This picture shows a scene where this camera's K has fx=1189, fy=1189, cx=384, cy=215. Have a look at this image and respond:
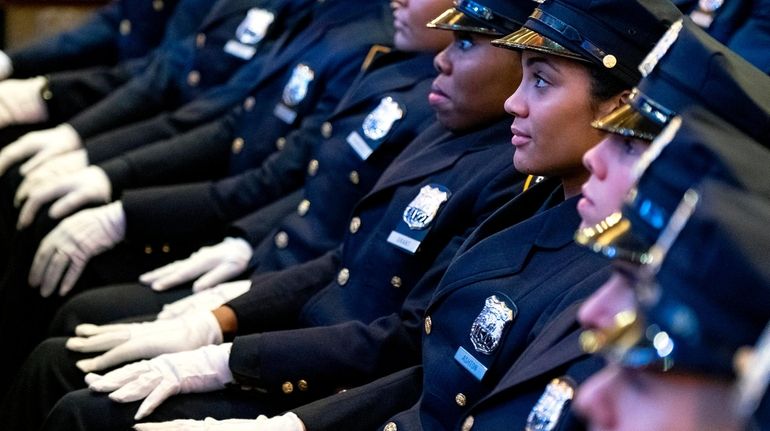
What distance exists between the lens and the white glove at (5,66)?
402cm

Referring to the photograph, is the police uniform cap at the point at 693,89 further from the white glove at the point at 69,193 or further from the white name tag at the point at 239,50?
the white name tag at the point at 239,50

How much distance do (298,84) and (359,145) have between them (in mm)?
508

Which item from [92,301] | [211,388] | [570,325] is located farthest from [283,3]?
[570,325]

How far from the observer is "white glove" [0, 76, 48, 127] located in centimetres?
377

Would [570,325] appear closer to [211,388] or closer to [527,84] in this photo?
[527,84]

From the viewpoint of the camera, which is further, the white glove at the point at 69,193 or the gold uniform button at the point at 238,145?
the gold uniform button at the point at 238,145

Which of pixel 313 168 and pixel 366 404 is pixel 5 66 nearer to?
pixel 313 168

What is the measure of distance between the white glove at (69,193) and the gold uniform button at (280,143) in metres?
0.47

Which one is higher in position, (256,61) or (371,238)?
(371,238)

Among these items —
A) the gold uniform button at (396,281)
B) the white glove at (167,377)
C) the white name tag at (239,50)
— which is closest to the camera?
the white glove at (167,377)

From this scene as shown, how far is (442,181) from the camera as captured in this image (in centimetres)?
236

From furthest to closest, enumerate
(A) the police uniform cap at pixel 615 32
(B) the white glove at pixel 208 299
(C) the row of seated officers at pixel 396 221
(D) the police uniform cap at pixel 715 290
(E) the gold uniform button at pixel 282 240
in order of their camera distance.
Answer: (E) the gold uniform button at pixel 282 240
(B) the white glove at pixel 208 299
(A) the police uniform cap at pixel 615 32
(C) the row of seated officers at pixel 396 221
(D) the police uniform cap at pixel 715 290

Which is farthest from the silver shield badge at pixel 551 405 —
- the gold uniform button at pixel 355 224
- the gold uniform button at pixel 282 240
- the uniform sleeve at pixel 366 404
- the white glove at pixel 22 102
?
the white glove at pixel 22 102

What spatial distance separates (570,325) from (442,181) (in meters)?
0.73
